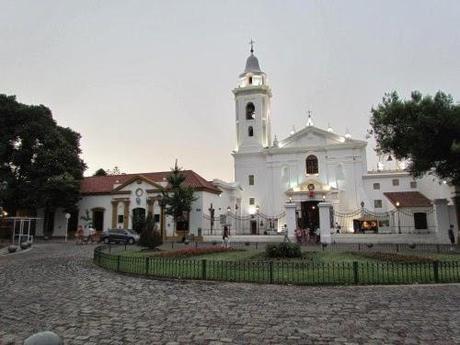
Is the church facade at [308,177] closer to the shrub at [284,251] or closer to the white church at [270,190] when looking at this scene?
the white church at [270,190]

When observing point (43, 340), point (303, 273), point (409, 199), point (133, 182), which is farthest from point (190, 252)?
point (409, 199)

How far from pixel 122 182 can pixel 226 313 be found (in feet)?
117

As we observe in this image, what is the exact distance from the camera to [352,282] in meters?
11.5

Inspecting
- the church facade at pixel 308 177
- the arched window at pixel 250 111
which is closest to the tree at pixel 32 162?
the church facade at pixel 308 177

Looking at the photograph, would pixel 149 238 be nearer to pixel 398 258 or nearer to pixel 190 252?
pixel 190 252

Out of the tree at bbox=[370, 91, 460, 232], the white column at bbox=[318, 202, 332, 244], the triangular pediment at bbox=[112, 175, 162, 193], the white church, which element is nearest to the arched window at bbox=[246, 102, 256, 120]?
the white church

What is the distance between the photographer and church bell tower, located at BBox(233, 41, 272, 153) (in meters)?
50.0

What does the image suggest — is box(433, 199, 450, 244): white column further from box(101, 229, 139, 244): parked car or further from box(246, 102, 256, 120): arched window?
box(246, 102, 256, 120): arched window

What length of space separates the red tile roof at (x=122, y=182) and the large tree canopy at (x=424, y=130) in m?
19.2

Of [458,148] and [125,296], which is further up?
[458,148]

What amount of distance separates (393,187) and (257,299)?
1511 inches

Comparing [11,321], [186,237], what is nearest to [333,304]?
[11,321]

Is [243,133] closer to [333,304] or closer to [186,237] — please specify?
[186,237]

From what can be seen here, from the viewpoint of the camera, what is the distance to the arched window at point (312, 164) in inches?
1809
